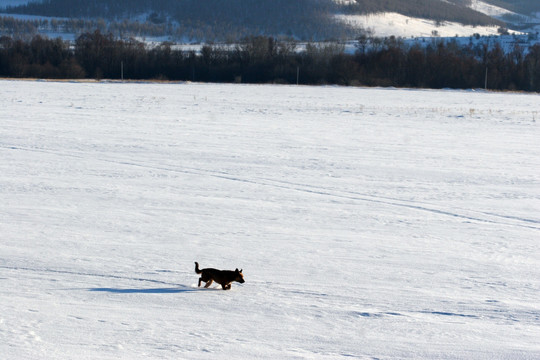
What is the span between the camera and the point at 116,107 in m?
25.9

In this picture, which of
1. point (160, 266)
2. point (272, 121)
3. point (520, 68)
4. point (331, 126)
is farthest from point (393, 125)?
point (520, 68)

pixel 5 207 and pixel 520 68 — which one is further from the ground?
pixel 520 68

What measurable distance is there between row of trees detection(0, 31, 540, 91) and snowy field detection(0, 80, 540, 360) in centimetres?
5042

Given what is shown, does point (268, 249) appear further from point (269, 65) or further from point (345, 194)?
point (269, 65)

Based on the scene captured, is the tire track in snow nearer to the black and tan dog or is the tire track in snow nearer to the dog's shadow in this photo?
the black and tan dog

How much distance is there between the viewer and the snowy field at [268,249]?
4707mm

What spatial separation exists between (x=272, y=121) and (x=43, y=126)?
266 inches

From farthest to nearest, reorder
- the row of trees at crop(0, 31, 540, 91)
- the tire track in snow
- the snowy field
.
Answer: the row of trees at crop(0, 31, 540, 91) → the tire track in snow → the snowy field

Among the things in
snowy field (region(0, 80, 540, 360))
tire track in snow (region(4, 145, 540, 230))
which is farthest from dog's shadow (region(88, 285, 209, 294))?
tire track in snow (region(4, 145, 540, 230))

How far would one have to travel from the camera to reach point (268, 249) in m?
6.92

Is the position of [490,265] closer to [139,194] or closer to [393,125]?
[139,194]

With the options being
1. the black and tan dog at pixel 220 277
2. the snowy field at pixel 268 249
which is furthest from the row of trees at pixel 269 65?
the black and tan dog at pixel 220 277

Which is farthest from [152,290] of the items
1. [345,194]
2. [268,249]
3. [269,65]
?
[269,65]

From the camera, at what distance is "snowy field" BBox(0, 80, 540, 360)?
4.71 m
